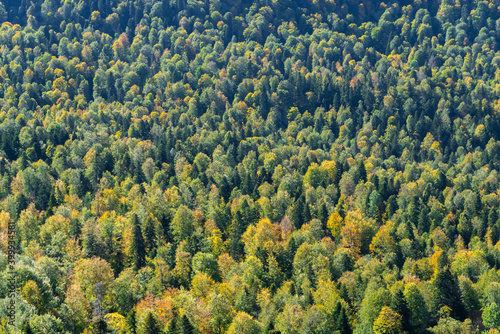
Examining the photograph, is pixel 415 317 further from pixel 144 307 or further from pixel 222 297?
pixel 144 307

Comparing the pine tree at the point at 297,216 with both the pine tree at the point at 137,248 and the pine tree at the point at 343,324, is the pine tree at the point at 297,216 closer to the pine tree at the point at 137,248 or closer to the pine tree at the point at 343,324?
the pine tree at the point at 137,248

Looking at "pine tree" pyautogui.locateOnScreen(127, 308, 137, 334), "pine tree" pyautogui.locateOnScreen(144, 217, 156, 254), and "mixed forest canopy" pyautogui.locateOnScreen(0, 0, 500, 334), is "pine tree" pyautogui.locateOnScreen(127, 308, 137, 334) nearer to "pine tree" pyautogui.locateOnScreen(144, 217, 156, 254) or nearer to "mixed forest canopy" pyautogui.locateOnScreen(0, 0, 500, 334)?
"mixed forest canopy" pyautogui.locateOnScreen(0, 0, 500, 334)

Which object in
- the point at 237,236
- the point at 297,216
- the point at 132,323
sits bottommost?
the point at 132,323

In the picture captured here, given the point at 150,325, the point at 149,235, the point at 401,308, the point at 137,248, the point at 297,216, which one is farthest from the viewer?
the point at 297,216

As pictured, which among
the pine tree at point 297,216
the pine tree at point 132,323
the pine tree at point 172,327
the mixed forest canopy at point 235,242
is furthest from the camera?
the pine tree at point 297,216

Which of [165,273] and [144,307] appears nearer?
[144,307]

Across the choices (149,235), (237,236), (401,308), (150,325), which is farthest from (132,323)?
(237,236)

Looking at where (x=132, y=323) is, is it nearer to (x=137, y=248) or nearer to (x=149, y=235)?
(x=137, y=248)

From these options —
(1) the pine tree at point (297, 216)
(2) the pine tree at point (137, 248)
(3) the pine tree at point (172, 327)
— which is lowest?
(3) the pine tree at point (172, 327)

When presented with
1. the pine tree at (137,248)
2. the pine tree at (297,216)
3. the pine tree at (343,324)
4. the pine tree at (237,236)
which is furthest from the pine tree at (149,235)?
the pine tree at (343,324)

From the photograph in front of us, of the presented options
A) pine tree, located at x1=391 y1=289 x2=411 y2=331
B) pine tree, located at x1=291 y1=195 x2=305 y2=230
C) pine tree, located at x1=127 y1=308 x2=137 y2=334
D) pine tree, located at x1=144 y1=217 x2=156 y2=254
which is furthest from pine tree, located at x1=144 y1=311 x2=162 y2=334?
pine tree, located at x1=291 y1=195 x2=305 y2=230

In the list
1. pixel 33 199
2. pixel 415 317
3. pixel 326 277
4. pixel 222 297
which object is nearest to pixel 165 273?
pixel 222 297
